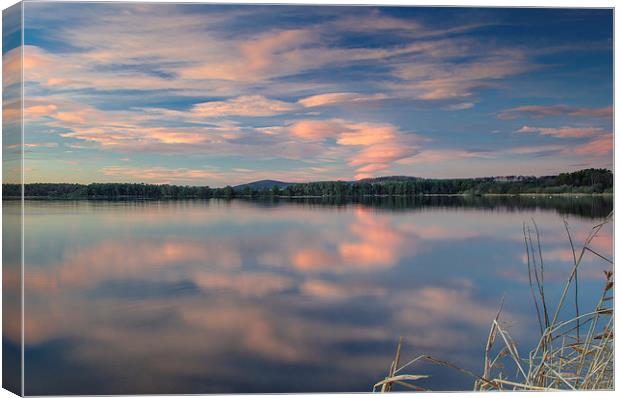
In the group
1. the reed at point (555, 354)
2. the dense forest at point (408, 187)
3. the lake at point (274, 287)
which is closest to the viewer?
the reed at point (555, 354)

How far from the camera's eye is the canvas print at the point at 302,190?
3.83 meters

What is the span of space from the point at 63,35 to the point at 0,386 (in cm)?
206

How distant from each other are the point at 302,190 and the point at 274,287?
706 millimetres

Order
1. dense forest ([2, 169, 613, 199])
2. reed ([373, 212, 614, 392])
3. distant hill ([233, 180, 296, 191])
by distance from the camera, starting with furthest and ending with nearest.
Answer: distant hill ([233, 180, 296, 191]) < dense forest ([2, 169, 613, 199]) < reed ([373, 212, 614, 392])

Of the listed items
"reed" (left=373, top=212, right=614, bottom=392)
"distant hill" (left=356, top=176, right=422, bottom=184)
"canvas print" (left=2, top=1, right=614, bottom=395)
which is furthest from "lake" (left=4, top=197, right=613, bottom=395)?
"reed" (left=373, top=212, right=614, bottom=392)

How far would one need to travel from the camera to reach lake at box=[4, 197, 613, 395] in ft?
12.5

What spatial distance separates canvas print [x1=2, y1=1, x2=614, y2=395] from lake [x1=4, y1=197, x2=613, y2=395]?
1 cm

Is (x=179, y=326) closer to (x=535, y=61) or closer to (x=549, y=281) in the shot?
(x=549, y=281)

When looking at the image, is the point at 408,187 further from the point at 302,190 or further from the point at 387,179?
the point at 302,190

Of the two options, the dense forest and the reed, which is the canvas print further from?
the reed

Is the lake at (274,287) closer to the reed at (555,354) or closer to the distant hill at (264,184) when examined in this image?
the distant hill at (264,184)

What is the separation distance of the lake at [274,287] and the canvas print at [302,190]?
1 cm

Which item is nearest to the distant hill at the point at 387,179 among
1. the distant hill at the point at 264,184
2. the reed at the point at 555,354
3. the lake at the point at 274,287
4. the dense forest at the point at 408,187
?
the dense forest at the point at 408,187

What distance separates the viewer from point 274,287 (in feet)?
13.4
